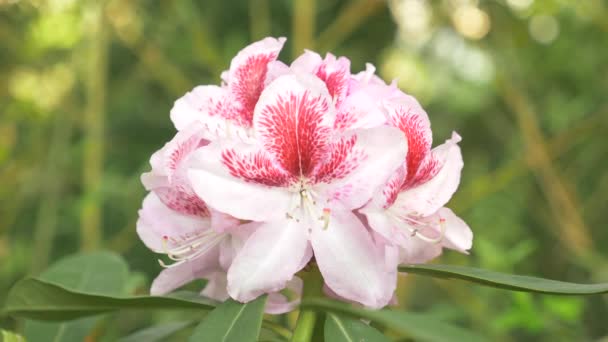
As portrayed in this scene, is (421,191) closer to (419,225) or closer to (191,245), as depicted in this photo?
(419,225)

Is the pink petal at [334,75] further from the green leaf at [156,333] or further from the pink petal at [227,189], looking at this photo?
the green leaf at [156,333]

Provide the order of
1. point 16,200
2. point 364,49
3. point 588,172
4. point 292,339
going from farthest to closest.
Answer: point 364,49
point 588,172
point 16,200
point 292,339

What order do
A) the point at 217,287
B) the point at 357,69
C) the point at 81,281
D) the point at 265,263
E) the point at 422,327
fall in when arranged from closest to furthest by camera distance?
the point at 422,327
the point at 265,263
the point at 217,287
the point at 81,281
the point at 357,69

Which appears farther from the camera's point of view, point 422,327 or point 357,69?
point 357,69

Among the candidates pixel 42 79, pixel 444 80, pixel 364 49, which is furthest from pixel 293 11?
pixel 42 79

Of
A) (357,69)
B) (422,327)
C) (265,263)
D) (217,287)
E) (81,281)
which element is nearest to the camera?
(422,327)

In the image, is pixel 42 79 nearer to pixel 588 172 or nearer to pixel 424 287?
pixel 424 287

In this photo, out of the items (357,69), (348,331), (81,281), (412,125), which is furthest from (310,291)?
(357,69)
